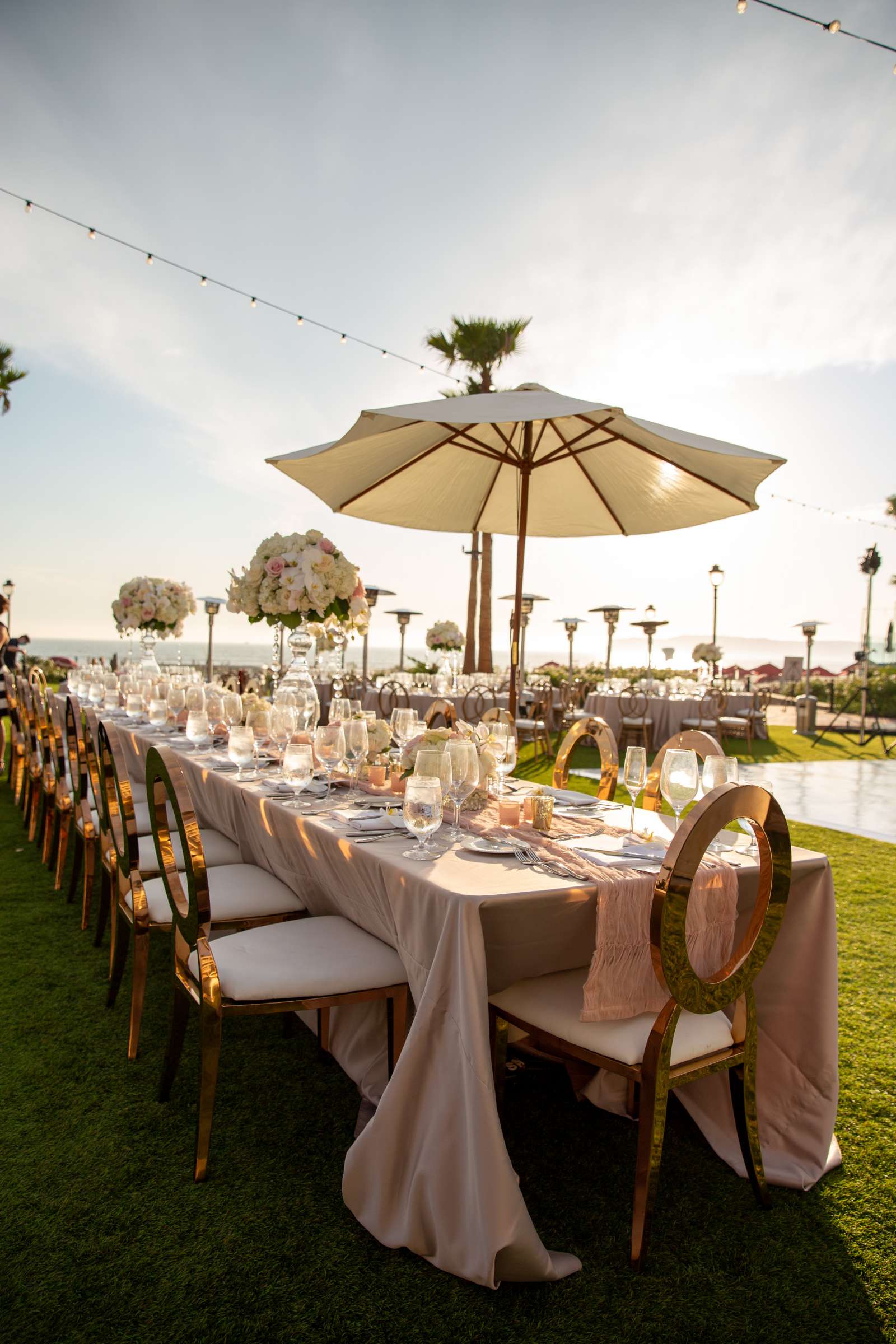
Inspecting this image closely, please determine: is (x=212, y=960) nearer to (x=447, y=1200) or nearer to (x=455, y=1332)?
(x=447, y=1200)

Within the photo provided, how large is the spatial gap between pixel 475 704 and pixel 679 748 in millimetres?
8240

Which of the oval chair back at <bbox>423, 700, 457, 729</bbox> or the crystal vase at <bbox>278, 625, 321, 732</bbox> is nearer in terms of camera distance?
the crystal vase at <bbox>278, 625, 321, 732</bbox>

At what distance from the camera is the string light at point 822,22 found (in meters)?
4.30

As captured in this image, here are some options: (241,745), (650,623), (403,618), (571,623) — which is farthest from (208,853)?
(571,623)

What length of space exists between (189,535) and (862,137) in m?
30.1

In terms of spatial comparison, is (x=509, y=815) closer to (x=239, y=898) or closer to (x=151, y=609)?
(x=239, y=898)

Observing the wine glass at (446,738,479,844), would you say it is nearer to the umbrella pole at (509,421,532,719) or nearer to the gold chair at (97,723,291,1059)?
the gold chair at (97,723,291,1059)

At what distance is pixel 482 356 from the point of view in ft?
52.9

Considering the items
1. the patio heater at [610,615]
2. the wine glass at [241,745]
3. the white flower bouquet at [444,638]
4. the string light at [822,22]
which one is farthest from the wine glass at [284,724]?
the patio heater at [610,615]

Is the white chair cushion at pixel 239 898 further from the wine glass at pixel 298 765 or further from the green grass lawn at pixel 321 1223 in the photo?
the green grass lawn at pixel 321 1223

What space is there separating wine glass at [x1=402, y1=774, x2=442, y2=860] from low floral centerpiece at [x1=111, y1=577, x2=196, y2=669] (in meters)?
4.38

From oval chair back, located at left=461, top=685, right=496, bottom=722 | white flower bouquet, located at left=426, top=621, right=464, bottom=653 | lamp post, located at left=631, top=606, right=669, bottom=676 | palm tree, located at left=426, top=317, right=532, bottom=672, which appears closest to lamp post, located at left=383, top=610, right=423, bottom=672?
white flower bouquet, located at left=426, top=621, right=464, bottom=653

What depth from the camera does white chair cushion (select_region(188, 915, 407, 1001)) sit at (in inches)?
71.4

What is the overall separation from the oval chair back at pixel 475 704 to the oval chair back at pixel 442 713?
20.5 feet
